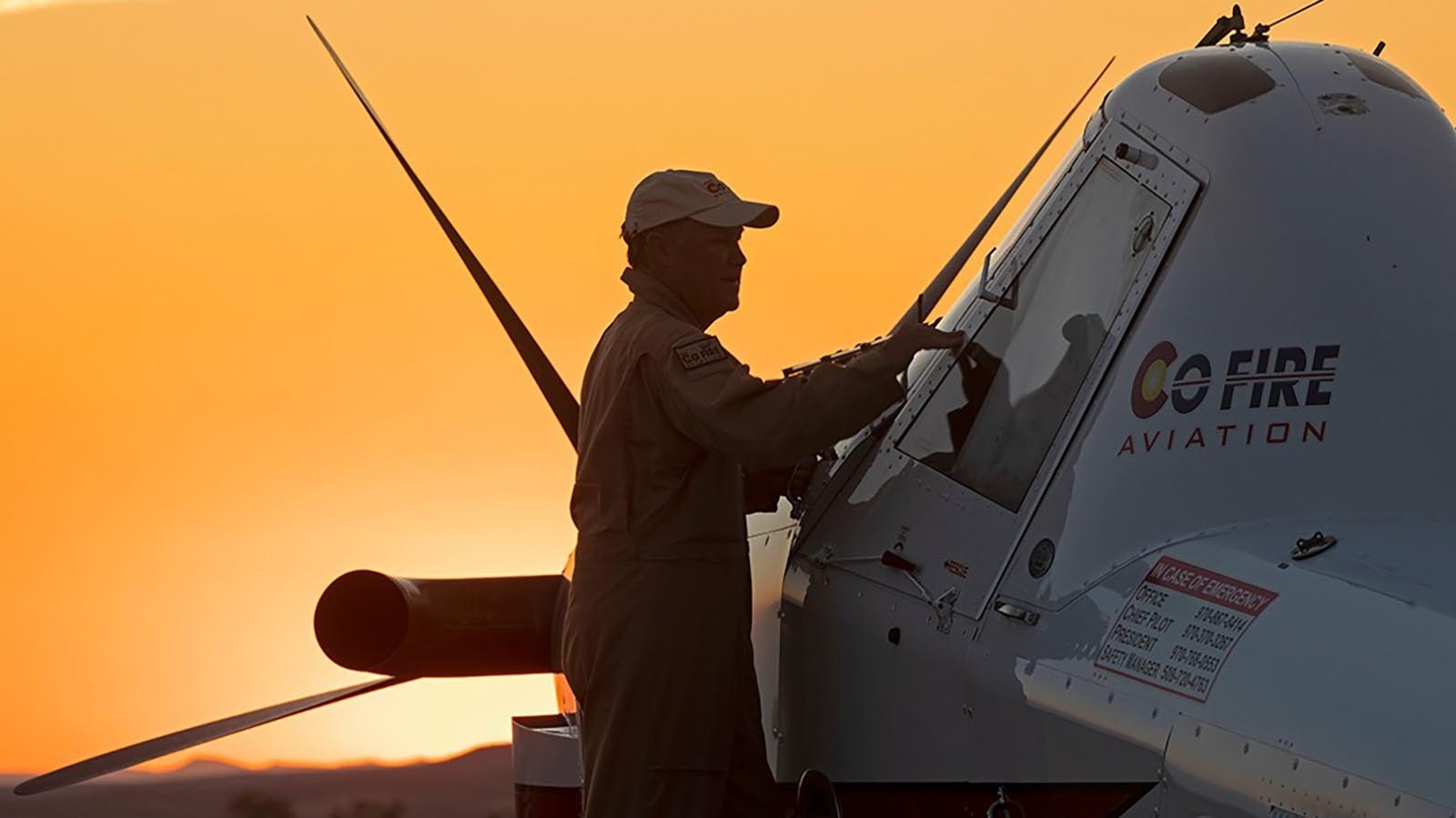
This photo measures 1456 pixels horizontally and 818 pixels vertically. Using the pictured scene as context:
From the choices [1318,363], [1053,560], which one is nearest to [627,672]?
[1053,560]

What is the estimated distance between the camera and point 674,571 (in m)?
7.66

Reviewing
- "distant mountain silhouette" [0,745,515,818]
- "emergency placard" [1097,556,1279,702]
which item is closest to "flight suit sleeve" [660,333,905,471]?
"emergency placard" [1097,556,1279,702]

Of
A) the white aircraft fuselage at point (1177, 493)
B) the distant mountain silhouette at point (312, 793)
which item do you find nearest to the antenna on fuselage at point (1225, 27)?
the white aircraft fuselage at point (1177, 493)

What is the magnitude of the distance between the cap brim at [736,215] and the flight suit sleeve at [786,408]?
58 centimetres

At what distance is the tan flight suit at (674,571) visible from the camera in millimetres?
7430

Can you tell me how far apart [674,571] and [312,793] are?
5658 cm

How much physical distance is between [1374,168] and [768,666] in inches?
96.9

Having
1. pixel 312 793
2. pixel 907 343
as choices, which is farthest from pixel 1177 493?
pixel 312 793

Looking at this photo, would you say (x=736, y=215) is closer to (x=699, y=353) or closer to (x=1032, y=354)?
(x=699, y=353)

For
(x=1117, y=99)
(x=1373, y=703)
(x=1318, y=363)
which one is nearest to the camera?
(x=1373, y=703)

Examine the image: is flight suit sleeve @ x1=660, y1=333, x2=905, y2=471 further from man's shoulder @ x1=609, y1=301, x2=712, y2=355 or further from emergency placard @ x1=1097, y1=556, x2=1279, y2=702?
emergency placard @ x1=1097, y1=556, x2=1279, y2=702

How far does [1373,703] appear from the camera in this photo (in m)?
5.62

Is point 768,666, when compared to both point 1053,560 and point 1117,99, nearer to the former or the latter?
point 1053,560

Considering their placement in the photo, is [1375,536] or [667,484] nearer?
[1375,536]
